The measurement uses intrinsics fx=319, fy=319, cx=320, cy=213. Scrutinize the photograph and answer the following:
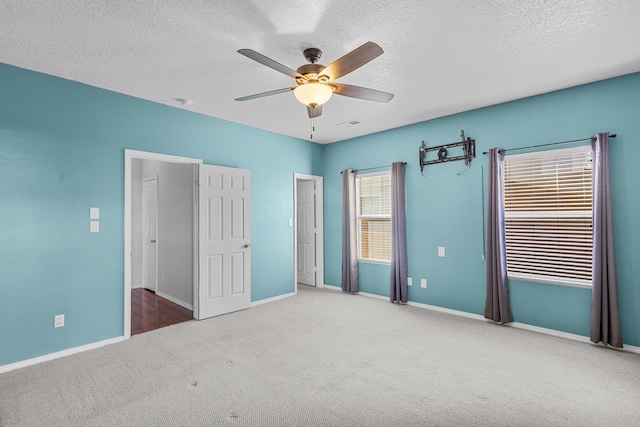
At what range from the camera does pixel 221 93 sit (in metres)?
3.55

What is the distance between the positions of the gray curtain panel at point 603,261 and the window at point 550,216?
18cm

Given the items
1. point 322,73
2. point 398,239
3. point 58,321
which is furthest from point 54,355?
point 398,239

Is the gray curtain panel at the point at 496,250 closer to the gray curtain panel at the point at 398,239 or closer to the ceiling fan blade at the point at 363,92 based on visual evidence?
the gray curtain panel at the point at 398,239

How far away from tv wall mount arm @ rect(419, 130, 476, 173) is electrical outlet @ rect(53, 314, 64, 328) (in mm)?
4655

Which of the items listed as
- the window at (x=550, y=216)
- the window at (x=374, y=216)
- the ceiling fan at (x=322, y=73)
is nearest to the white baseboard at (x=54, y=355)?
the ceiling fan at (x=322, y=73)

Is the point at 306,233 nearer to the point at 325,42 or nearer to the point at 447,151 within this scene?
the point at 447,151

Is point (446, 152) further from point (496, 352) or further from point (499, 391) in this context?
point (499, 391)

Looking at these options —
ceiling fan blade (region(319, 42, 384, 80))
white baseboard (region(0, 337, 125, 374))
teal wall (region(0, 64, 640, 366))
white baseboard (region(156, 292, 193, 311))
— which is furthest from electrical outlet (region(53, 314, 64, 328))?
ceiling fan blade (region(319, 42, 384, 80))

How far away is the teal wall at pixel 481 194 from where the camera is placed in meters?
3.17

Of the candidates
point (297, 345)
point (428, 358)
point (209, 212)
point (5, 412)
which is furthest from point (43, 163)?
point (428, 358)

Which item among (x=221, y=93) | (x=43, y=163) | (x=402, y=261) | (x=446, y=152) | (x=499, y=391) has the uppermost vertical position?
(x=221, y=93)

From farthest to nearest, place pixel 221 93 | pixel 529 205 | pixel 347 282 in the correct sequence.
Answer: pixel 347 282 → pixel 529 205 → pixel 221 93

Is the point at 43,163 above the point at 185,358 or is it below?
above

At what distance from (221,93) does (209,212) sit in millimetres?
1550
